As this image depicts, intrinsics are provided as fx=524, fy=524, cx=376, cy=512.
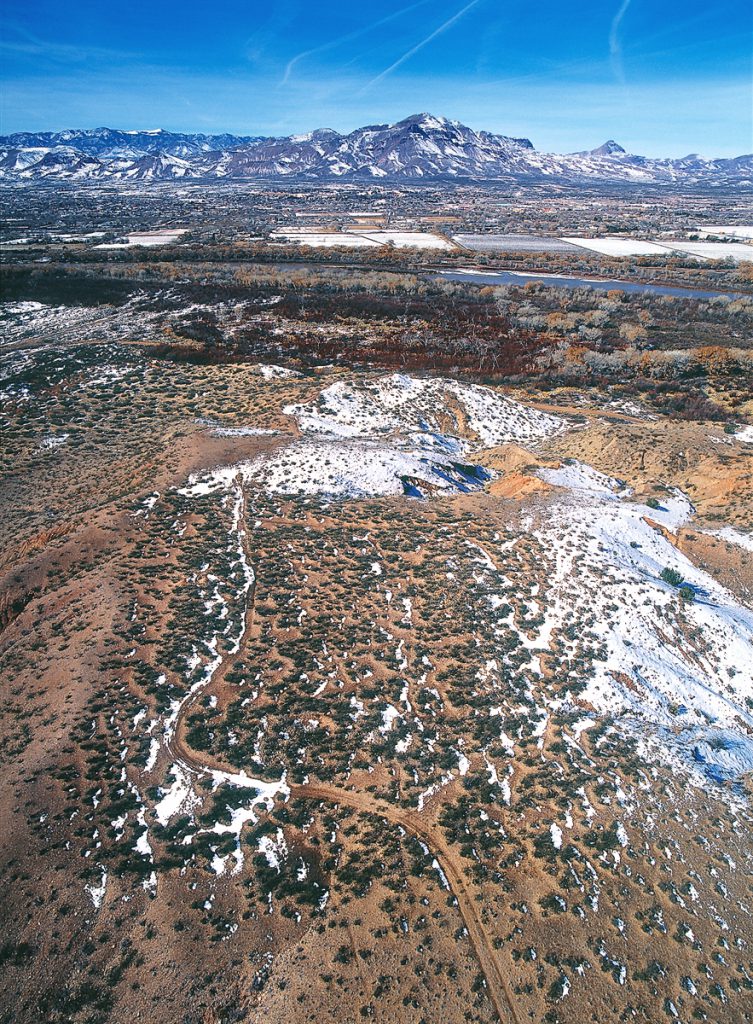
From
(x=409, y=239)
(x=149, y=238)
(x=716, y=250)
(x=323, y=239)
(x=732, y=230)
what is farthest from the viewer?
(x=732, y=230)

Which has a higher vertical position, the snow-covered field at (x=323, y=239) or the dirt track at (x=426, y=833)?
the snow-covered field at (x=323, y=239)

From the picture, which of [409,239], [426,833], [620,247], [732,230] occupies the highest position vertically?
[732,230]

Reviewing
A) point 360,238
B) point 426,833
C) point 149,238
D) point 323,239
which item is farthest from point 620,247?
point 426,833

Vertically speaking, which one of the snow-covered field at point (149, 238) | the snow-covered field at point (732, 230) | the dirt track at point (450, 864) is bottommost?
the dirt track at point (450, 864)

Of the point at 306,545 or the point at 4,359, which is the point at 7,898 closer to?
the point at 306,545

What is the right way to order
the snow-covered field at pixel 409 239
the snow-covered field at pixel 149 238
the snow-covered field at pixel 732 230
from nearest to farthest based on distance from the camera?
the snow-covered field at pixel 149 238, the snow-covered field at pixel 409 239, the snow-covered field at pixel 732 230

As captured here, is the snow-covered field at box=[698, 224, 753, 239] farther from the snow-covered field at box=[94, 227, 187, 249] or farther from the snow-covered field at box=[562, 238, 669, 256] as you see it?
the snow-covered field at box=[94, 227, 187, 249]

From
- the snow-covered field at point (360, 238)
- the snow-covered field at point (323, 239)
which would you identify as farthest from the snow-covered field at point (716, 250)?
the snow-covered field at point (323, 239)

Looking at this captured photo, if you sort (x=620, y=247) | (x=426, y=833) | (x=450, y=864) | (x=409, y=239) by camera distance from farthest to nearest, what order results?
(x=409, y=239) → (x=620, y=247) → (x=426, y=833) → (x=450, y=864)

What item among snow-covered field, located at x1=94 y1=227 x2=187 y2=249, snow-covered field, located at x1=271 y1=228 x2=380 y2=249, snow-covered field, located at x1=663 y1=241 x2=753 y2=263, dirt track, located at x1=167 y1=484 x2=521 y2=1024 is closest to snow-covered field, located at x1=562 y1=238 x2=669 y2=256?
snow-covered field, located at x1=663 y1=241 x2=753 y2=263

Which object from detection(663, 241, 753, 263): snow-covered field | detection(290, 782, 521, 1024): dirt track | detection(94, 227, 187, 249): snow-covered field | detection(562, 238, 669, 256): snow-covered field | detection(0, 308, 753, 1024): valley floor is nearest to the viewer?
detection(290, 782, 521, 1024): dirt track

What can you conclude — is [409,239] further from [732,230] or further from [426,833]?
[426,833]

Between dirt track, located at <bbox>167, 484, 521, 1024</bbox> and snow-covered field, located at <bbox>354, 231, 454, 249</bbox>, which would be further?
snow-covered field, located at <bbox>354, 231, 454, 249</bbox>

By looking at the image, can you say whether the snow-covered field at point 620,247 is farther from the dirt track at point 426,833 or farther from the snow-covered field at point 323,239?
the dirt track at point 426,833
